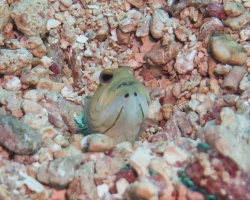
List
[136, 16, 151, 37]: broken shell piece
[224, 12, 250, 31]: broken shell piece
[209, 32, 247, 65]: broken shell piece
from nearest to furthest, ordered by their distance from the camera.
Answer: [209, 32, 247, 65]: broken shell piece, [224, 12, 250, 31]: broken shell piece, [136, 16, 151, 37]: broken shell piece

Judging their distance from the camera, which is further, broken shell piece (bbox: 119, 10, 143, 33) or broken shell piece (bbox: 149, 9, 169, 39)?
broken shell piece (bbox: 119, 10, 143, 33)

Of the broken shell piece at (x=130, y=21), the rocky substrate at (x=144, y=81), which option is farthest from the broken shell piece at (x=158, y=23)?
the broken shell piece at (x=130, y=21)

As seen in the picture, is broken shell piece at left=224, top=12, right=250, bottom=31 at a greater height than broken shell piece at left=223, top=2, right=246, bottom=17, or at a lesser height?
lesser

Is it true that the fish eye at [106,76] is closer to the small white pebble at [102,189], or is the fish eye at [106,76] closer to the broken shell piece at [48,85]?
the small white pebble at [102,189]

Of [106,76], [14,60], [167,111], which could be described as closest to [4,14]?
[14,60]

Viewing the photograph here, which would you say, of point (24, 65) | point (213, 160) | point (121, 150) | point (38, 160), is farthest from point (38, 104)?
point (213, 160)

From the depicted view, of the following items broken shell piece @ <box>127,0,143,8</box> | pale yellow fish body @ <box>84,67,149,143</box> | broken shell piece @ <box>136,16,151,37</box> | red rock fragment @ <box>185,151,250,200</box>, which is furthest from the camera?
broken shell piece @ <box>127,0,143,8</box>

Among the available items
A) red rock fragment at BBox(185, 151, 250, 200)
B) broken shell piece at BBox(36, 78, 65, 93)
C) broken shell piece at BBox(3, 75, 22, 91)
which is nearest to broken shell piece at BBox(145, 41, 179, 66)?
broken shell piece at BBox(36, 78, 65, 93)

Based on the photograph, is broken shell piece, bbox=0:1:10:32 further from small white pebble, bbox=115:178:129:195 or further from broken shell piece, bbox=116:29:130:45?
small white pebble, bbox=115:178:129:195
